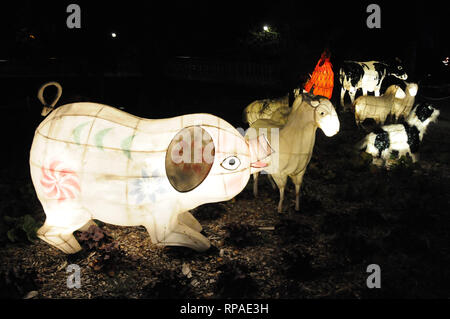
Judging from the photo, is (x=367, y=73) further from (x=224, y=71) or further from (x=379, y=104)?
(x=224, y=71)

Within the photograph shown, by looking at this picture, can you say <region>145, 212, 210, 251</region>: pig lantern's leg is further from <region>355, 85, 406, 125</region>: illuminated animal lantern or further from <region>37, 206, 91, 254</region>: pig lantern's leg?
<region>355, 85, 406, 125</region>: illuminated animal lantern

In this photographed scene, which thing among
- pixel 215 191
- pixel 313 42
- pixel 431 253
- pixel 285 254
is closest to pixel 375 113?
pixel 313 42

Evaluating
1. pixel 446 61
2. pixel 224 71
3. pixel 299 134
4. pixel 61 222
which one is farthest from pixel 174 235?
pixel 446 61

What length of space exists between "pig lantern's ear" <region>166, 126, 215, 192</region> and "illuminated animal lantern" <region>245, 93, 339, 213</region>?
167 centimetres

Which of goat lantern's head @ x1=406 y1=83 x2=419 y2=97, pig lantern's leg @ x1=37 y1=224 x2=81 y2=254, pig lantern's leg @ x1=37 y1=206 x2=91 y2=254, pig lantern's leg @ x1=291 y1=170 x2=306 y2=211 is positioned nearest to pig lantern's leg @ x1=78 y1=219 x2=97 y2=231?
pig lantern's leg @ x1=37 y1=224 x2=81 y2=254

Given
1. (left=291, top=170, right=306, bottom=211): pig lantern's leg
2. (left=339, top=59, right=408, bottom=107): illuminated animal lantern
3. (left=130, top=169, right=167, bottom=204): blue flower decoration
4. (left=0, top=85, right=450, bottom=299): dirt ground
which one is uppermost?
(left=339, top=59, right=408, bottom=107): illuminated animal lantern

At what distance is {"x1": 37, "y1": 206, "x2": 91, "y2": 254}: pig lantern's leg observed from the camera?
11.7 ft

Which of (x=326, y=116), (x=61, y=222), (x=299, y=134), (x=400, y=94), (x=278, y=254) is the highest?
(x=400, y=94)

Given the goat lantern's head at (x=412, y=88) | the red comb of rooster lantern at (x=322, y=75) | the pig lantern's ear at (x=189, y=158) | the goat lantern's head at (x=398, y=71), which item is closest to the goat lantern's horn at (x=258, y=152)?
the pig lantern's ear at (x=189, y=158)

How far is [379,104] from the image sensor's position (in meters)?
8.79

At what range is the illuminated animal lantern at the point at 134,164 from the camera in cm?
324

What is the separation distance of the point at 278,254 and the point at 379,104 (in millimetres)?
6095

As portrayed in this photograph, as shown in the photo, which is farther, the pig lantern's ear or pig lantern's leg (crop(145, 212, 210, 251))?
pig lantern's leg (crop(145, 212, 210, 251))

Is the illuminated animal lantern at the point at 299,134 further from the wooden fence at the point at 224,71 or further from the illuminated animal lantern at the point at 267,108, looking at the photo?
the wooden fence at the point at 224,71
